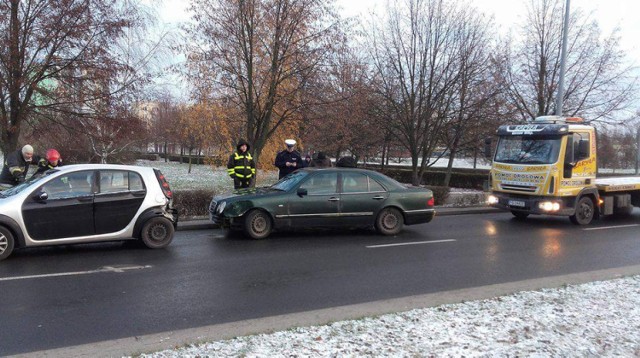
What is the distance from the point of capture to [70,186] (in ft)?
25.0

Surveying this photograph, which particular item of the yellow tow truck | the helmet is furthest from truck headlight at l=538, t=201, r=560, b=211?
the helmet

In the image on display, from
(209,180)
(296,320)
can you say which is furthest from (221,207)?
(209,180)

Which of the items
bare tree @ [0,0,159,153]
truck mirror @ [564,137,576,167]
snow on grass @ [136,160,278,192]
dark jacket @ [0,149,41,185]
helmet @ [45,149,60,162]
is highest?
bare tree @ [0,0,159,153]

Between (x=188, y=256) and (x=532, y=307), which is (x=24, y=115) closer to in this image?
(x=188, y=256)

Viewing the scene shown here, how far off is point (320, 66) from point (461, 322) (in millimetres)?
9747

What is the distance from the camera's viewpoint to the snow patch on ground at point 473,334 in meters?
3.83

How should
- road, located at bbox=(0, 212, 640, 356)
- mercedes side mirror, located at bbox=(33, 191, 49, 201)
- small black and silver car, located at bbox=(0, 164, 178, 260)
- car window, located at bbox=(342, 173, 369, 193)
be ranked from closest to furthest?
road, located at bbox=(0, 212, 640, 356), small black and silver car, located at bbox=(0, 164, 178, 260), mercedes side mirror, located at bbox=(33, 191, 49, 201), car window, located at bbox=(342, 173, 369, 193)

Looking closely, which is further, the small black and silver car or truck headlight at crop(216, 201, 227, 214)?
truck headlight at crop(216, 201, 227, 214)

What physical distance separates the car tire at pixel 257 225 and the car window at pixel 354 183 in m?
1.69

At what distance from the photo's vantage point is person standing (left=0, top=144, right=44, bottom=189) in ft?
30.6

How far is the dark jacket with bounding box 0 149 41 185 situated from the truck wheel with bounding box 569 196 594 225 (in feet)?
41.6

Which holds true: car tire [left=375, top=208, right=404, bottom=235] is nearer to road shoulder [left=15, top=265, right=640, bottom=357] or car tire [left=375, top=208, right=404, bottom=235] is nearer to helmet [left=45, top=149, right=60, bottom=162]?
road shoulder [left=15, top=265, right=640, bottom=357]

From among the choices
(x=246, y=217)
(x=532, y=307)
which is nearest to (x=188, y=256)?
(x=246, y=217)

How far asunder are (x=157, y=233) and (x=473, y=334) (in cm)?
582
